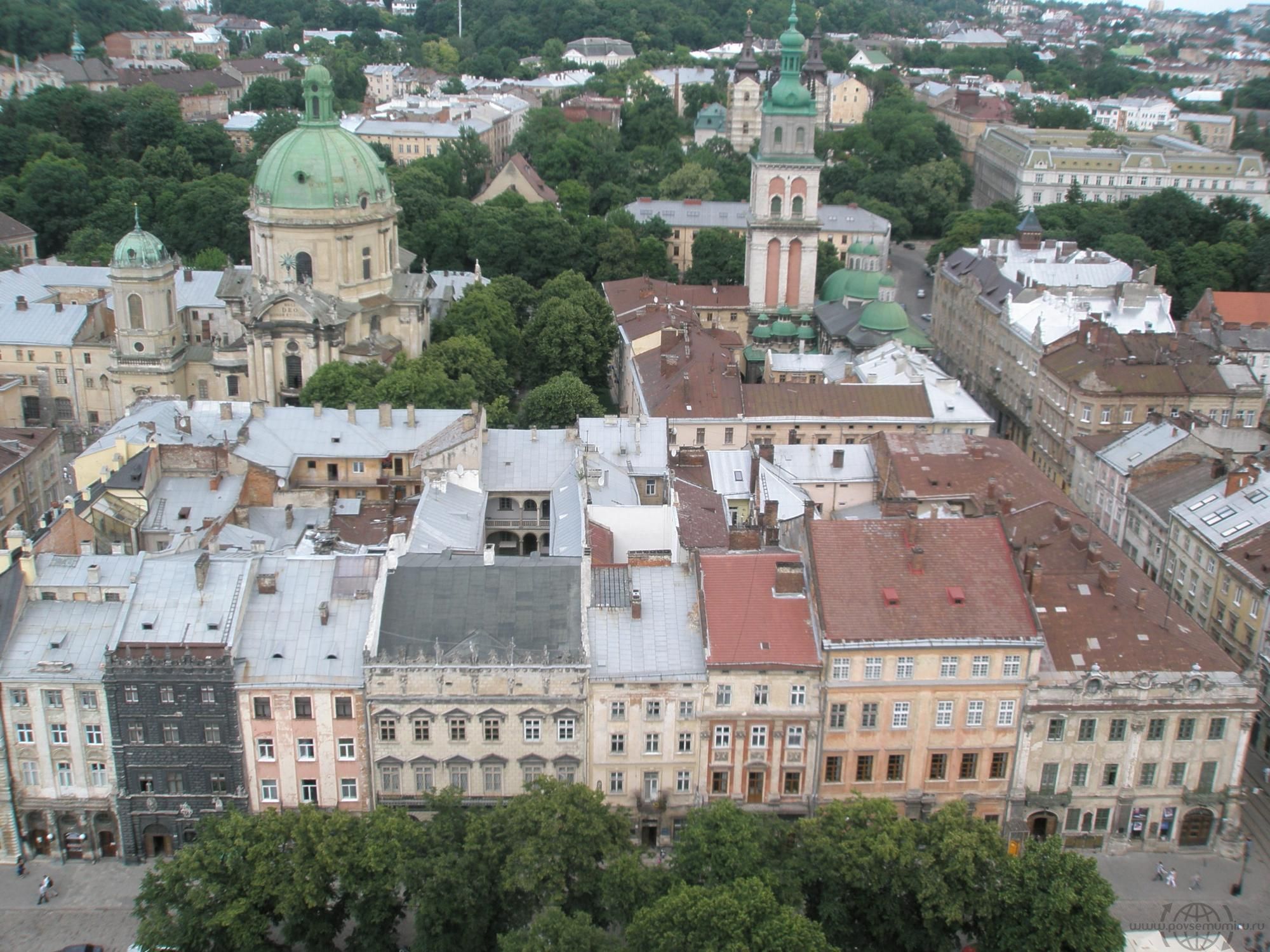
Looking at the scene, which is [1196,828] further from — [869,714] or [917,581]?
[917,581]

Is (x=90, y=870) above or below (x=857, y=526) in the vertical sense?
below

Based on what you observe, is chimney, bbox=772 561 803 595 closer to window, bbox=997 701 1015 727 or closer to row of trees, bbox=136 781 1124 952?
window, bbox=997 701 1015 727

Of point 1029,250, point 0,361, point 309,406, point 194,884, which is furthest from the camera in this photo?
point 1029,250

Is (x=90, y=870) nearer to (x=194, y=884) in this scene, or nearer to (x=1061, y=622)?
(x=194, y=884)

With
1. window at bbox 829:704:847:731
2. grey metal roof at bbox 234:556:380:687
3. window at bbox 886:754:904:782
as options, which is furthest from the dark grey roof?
window at bbox 886:754:904:782

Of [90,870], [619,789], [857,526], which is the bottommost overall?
[90,870]

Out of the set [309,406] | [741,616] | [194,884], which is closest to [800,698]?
[741,616]
